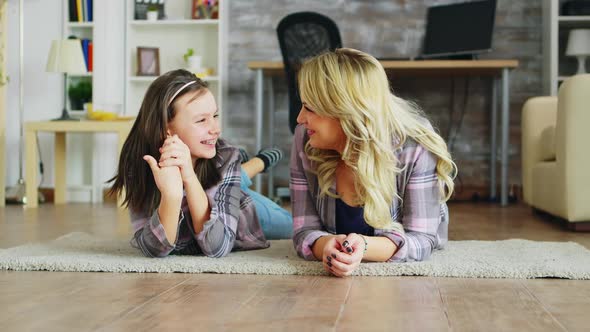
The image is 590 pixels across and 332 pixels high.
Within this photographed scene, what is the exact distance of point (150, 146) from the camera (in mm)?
1782

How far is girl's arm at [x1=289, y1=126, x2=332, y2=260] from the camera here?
1726 millimetres

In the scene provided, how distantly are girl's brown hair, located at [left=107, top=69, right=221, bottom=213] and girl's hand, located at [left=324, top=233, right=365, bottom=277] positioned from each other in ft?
1.40

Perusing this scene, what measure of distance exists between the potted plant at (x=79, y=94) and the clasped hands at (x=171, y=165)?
3153 mm

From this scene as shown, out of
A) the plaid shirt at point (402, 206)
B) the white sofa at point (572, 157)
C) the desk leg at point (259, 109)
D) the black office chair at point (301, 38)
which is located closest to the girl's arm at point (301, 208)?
the plaid shirt at point (402, 206)

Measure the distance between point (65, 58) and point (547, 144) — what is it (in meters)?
2.60

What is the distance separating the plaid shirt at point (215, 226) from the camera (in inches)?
68.5

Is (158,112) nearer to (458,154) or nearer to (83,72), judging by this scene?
(83,72)

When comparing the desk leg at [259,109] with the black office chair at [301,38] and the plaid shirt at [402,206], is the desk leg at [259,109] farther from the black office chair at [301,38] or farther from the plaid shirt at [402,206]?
the plaid shirt at [402,206]

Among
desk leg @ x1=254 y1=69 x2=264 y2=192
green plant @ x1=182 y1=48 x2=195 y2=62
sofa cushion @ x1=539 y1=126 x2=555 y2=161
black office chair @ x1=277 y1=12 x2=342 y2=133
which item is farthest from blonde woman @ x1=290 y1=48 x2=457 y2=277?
green plant @ x1=182 y1=48 x2=195 y2=62

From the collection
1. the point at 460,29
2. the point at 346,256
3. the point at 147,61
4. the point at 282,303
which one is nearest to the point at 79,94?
the point at 147,61

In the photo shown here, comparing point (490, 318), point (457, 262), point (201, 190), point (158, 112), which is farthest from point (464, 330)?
point (158, 112)

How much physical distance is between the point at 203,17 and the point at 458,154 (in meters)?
1.79

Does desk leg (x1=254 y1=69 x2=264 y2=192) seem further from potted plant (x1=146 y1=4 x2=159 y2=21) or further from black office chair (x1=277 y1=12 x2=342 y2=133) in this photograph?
potted plant (x1=146 y1=4 x2=159 y2=21)

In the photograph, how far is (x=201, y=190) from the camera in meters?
1.74
